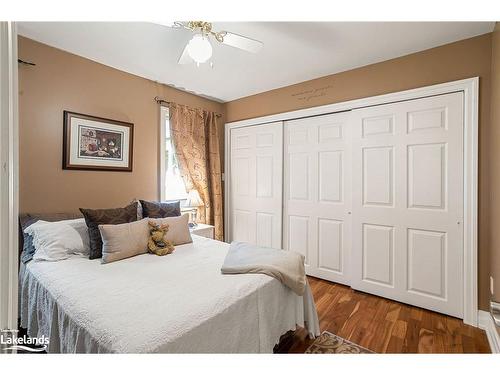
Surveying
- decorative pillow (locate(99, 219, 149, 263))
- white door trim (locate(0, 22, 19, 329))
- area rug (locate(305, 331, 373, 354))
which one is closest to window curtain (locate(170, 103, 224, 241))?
decorative pillow (locate(99, 219, 149, 263))

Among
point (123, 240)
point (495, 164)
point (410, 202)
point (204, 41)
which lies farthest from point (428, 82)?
point (123, 240)

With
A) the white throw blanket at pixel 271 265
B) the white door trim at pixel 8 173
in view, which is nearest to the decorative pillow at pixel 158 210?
the white throw blanket at pixel 271 265

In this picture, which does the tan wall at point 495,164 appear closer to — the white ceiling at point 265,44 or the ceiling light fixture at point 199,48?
the white ceiling at point 265,44

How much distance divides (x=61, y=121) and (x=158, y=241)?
150 centimetres

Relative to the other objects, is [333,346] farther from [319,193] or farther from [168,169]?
[168,169]

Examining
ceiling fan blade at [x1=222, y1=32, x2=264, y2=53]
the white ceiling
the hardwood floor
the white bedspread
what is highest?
the white ceiling

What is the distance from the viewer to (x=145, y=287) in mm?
1379

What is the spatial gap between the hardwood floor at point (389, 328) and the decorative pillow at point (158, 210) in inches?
63.3

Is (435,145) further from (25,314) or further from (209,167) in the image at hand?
(25,314)

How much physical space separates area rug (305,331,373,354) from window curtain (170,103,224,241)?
2.12 metres

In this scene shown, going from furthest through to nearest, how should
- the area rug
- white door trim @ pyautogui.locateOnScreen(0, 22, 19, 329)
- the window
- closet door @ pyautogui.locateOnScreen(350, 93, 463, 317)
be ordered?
the window, closet door @ pyautogui.locateOnScreen(350, 93, 463, 317), the area rug, white door trim @ pyautogui.locateOnScreen(0, 22, 19, 329)

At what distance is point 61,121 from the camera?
2250mm

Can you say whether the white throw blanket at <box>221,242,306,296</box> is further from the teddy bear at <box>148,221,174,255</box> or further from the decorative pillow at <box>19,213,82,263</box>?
the decorative pillow at <box>19,213,82,263</box>

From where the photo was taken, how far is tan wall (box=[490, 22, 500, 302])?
67.0 inches
